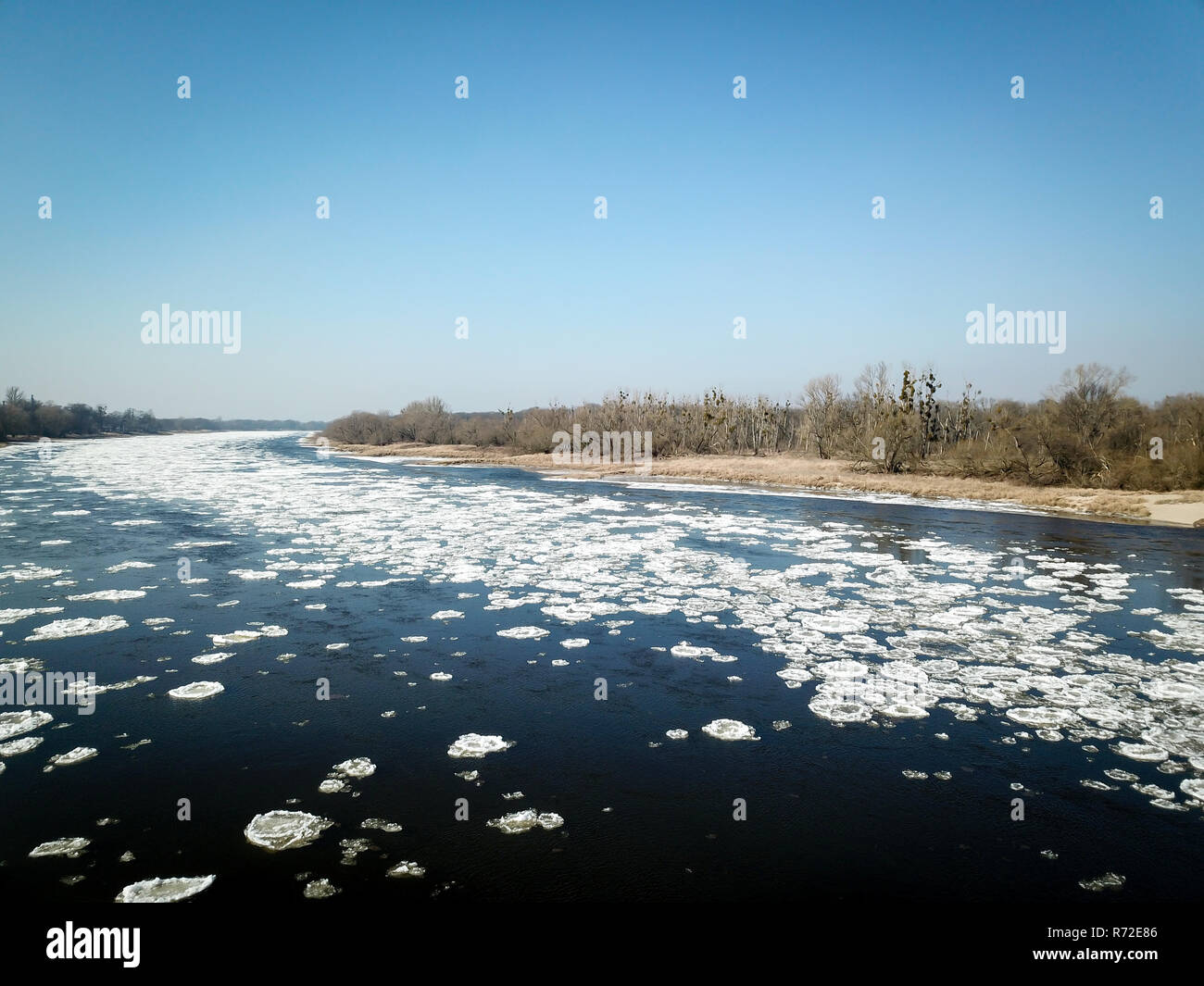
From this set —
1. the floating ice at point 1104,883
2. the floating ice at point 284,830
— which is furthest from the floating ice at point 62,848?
the floating ice at point 1104,883

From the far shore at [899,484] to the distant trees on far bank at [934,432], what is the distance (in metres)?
1.12

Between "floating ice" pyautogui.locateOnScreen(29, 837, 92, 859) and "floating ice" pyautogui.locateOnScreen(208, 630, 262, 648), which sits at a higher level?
"floating ice" pyautogui.locateOnScreen(208, 630, 262, 648)

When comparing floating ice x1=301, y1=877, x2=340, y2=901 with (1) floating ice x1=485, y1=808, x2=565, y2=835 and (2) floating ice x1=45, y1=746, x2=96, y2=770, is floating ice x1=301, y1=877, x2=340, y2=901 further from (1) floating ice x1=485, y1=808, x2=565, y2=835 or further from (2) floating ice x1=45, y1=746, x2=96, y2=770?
(2) floating ice x1=45, y1=746, x2=96, y2=770

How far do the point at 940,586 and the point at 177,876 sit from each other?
443 inches

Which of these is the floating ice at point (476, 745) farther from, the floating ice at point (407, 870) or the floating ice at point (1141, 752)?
the floating ice at point (1141, 752)

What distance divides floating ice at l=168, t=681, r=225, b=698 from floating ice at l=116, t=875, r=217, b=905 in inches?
117

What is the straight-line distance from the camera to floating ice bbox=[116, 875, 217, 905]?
12.2 ft

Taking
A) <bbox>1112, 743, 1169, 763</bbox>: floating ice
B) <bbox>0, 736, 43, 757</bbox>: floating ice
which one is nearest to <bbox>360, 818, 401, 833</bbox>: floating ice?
<bbox>0, 736, 43, 757</bbox>: floating ice

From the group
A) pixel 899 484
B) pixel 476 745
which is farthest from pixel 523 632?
pixel 899 484

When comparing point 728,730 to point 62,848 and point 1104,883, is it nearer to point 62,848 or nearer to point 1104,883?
point 1104,883

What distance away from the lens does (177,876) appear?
3908 mm

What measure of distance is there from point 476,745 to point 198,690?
3104mm

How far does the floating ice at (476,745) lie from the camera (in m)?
5.53
